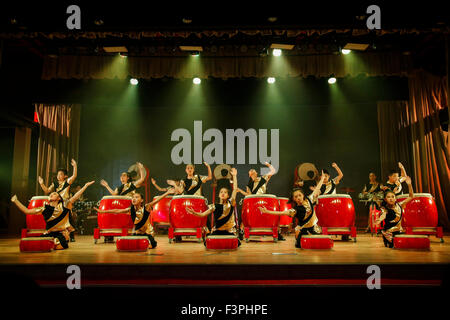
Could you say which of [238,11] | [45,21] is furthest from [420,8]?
[45,21]

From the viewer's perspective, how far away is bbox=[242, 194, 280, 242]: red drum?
4777 millimetres

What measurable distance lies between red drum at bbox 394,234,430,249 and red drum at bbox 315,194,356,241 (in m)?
0.90

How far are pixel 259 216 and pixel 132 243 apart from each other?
5.81 feet

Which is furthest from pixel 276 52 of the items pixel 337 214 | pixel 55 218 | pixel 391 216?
pixel 55 218

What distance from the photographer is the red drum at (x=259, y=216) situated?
478 cm

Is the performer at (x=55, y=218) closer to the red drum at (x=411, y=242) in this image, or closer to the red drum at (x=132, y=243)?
the red drum at (x=132, y=243)

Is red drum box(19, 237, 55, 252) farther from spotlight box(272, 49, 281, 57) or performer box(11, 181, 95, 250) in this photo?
spotlight box(272, 49, 281, 57)

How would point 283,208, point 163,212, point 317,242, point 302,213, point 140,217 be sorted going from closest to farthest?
point 317,242 → point 302,213 → point 140,217 → point 283,208 → point 163,212

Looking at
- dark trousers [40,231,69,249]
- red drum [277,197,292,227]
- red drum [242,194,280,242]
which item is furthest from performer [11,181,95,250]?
red drum [277,197,292,227]

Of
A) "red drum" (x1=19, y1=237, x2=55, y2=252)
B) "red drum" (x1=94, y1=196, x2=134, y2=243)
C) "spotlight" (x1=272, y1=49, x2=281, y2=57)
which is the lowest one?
"red drum" (x1=19, y1=237, x2=55, y2=252)

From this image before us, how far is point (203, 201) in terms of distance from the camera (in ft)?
Answer: 15.7

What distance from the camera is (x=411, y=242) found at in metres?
3.79

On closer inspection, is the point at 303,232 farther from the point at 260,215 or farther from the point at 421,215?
the point at 421,215
